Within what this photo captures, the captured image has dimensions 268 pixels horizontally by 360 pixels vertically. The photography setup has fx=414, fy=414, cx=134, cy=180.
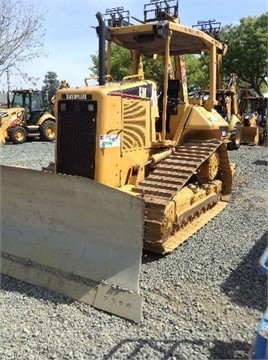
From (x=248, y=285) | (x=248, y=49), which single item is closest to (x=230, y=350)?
(x=248, y=285)

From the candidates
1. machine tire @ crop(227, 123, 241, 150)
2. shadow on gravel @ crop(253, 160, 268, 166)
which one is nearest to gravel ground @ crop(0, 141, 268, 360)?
shadow on gravel @ crop(253, 160, 268, 166)

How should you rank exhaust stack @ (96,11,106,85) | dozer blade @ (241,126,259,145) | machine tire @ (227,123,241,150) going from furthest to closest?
dozer blade @ (241,126,259,145)
machine tire @ (227,123,241,150)
exhaust stack @ (96,11,106,85)

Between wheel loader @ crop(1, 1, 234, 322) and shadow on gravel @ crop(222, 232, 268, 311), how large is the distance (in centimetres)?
79

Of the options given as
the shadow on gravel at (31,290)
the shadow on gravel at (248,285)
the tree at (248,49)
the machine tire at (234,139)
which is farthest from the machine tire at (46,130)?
the shadow on gravel at (248,285)

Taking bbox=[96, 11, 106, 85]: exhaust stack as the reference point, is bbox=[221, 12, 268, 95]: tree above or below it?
above

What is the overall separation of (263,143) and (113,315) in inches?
547

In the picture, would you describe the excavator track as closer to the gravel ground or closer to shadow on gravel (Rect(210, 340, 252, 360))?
the gravel ground

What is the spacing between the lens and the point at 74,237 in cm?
391

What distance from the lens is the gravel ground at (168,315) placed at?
2941mm

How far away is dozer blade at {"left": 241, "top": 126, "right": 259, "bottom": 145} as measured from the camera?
1535 cm

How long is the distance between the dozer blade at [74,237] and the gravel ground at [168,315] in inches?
5.7

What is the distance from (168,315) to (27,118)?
15.2m

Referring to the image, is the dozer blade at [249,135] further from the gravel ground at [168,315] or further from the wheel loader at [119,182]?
the gravel ground at [168,315]

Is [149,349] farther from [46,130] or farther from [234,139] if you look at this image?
[46,130]
